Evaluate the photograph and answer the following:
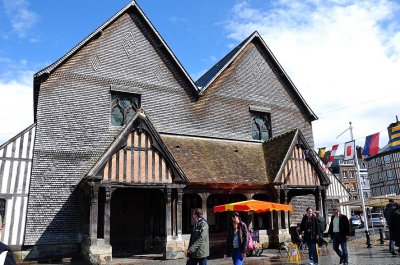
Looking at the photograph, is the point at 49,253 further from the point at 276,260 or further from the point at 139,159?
the point at 276,260

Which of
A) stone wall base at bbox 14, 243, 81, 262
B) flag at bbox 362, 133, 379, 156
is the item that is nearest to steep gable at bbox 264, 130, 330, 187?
flag at bbox 362, 133, 379, 156

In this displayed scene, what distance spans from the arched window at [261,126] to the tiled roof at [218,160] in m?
1.47

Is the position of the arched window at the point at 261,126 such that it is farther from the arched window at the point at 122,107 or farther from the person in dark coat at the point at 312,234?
the person in dark coat at the point at 312,234

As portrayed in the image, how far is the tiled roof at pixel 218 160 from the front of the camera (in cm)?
1490

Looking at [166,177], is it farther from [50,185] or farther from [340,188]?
[340,188]

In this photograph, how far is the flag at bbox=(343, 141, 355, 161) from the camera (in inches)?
712

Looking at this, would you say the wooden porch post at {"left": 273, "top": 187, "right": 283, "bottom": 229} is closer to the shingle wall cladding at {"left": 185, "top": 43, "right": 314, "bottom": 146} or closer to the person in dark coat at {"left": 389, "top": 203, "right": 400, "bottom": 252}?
the shingle wall cladding at {"left": 185, "top": 43, "right": 314, "bottom": 146}

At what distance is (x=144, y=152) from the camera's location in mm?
13430

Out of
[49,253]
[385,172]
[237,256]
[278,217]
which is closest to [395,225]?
[278,217]

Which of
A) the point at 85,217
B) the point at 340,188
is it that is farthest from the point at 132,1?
the point at 340,188

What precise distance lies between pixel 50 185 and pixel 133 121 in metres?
4.30

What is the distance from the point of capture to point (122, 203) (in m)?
15.3

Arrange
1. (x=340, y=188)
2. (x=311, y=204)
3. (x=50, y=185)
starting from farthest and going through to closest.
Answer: (x=340, y=188) → (x=311, y=204) → (x=50, y=185)

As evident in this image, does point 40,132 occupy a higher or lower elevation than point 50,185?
higher
